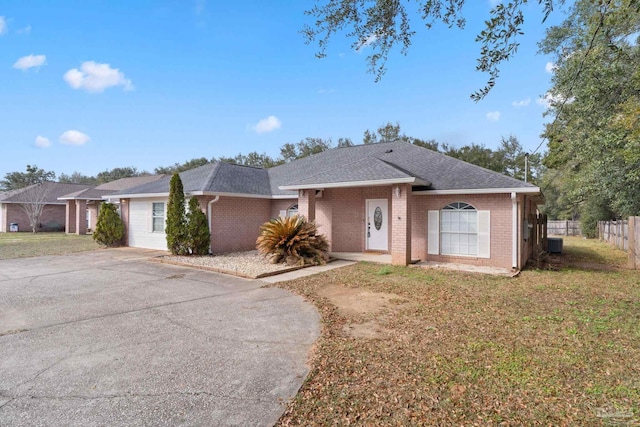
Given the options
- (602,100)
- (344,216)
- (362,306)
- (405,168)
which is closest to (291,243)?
(344,216)

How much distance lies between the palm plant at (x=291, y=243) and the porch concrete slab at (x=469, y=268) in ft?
11.2

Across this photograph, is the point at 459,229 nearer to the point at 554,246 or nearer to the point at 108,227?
the point at 554,246

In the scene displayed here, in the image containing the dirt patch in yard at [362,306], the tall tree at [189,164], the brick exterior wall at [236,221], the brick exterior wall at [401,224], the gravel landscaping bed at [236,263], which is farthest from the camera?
the tall tree at [189,164]

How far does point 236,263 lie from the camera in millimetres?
11320

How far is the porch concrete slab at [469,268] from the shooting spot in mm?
9902

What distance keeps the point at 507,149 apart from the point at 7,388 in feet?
146

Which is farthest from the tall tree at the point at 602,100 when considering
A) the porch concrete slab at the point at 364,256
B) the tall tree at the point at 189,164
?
the tall tree at the point at 189,164

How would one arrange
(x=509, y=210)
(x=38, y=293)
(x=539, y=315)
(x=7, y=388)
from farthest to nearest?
1. (x=509, y=210)
2. (x=38, y=293)
3. (x=539, y=315)
4. (x=7, y=388)

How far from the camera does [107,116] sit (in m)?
19.4

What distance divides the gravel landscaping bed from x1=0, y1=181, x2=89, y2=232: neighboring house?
76.7ft

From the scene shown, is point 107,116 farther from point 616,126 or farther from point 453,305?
point 616,126

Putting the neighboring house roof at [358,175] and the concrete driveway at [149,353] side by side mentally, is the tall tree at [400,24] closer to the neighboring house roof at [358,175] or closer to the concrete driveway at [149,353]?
the concrete driveway at [149,353]

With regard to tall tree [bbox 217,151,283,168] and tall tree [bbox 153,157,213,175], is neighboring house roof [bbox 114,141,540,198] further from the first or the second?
tall tree [bbox 153,157,213,175]

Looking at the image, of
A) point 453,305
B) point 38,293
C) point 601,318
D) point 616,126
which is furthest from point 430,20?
point 616,126
